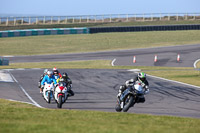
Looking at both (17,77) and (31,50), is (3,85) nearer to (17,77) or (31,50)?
(17,77)

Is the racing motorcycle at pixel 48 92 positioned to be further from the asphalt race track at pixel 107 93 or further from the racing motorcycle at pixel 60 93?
the racing motorcycle at pixel 60 93

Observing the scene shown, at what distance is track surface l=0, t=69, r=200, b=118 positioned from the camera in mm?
18170

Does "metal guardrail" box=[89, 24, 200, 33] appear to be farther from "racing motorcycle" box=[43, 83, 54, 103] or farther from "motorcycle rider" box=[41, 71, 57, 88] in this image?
"racing motorcycle" box=[43, 83, 54, 103]

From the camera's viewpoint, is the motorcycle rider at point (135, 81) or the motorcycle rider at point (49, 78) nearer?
the motorcycle rider at point (135, 81)

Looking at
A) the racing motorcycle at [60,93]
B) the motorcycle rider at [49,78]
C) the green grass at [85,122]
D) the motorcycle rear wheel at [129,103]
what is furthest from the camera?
the motorcycle rider at [49,78]

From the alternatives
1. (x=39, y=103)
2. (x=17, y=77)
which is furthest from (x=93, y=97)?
(x=17, y=77)

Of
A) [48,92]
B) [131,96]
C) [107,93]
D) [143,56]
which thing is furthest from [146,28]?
[131,96]

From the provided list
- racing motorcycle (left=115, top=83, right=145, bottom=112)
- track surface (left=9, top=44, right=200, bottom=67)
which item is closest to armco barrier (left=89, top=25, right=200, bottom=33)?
track surface (left=9, top=44, right=200, bottom=67)

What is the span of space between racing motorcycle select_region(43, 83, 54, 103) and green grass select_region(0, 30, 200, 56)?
35.3m

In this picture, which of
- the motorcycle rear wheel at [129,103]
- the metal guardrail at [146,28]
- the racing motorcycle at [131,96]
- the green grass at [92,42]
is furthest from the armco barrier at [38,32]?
the motorcycle rear wheel at [129,103]

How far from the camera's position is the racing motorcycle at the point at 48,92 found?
19.6 metres

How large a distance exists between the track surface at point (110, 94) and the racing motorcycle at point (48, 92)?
0.26m

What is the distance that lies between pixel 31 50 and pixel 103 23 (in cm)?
2760

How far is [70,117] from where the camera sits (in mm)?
13680
